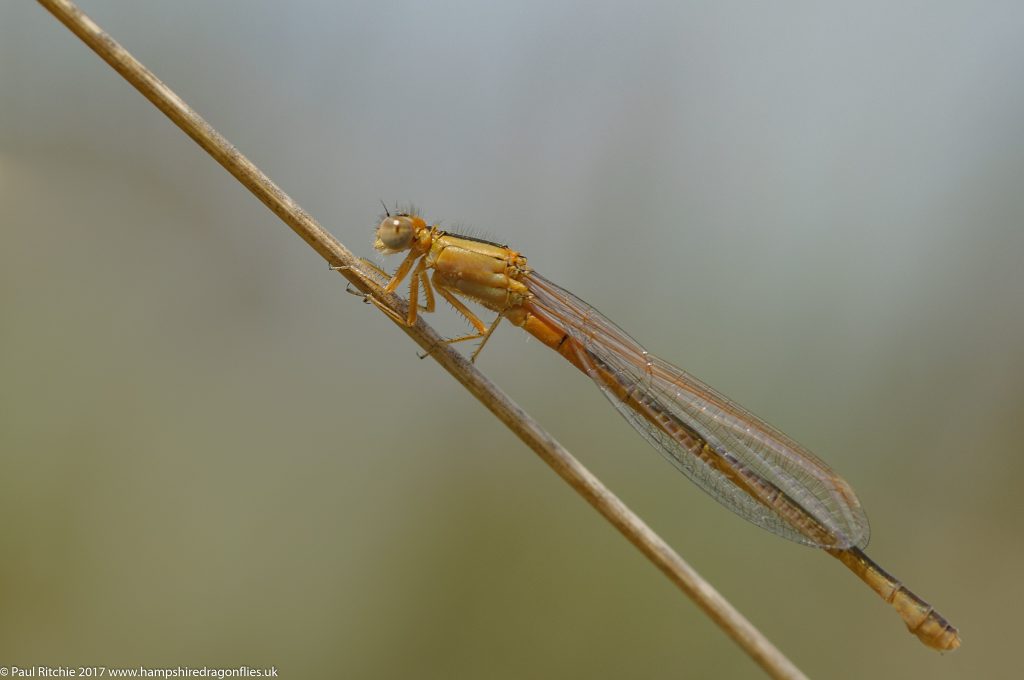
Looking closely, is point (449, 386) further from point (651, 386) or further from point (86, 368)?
point (86, 368)

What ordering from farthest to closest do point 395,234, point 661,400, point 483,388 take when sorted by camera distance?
point 661,400
point 395,234
point 483,388

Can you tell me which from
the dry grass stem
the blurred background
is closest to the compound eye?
the dry grass stem

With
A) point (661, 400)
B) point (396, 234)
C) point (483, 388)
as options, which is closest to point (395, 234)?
point (396, 234)

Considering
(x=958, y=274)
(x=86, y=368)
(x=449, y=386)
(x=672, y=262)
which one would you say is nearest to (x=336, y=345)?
(x=449, y=386)

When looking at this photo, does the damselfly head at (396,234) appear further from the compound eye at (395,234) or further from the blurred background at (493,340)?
the blurred background at (493,340)

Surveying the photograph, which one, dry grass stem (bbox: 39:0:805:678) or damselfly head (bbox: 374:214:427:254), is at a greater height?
damselfly head (bbox: 374:214:427:254)

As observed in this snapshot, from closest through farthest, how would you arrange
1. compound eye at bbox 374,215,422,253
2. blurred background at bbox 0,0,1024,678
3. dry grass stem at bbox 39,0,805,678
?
dry grass stem at bbox 39,0,805,678
compound eye at bbox 374,215,422,253
blurred background at bbox 0,0,1024,678

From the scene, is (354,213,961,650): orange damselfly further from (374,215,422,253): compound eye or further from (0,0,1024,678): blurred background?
(0,0,1024,678): blurred background

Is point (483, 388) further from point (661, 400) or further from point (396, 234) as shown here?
point (661, 400)

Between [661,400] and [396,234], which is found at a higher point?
[661,400]
